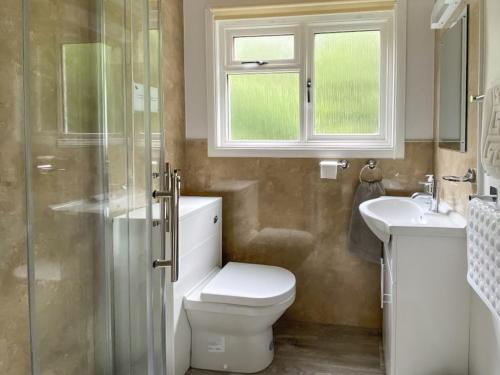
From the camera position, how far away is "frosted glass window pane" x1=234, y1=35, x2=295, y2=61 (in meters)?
3.01

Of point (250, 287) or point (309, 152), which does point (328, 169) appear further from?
point (250, 287)

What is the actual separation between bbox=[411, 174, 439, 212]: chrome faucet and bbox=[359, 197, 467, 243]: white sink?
28mm

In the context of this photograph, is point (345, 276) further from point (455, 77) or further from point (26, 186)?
point (26, 186)


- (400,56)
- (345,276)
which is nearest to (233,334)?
(345,276)

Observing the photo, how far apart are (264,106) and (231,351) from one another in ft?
4.99

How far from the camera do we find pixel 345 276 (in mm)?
2967

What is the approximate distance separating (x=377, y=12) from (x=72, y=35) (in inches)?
79.3

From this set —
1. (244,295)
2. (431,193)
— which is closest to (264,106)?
(431,193)

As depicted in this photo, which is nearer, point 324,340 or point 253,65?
point 324,340

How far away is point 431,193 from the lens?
253 cm

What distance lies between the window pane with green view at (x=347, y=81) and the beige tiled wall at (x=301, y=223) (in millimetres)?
281

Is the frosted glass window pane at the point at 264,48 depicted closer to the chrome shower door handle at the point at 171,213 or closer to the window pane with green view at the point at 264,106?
the window pane with green view at the point at 264,106

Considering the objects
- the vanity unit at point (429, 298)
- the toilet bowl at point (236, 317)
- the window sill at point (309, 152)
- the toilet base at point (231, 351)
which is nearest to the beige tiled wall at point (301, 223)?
the window sill at point (309, 152)

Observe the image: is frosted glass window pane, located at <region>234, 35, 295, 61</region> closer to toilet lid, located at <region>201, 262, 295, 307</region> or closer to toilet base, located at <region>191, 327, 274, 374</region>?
toilet lid, located at <region>201, 262, 295, 307</region>
